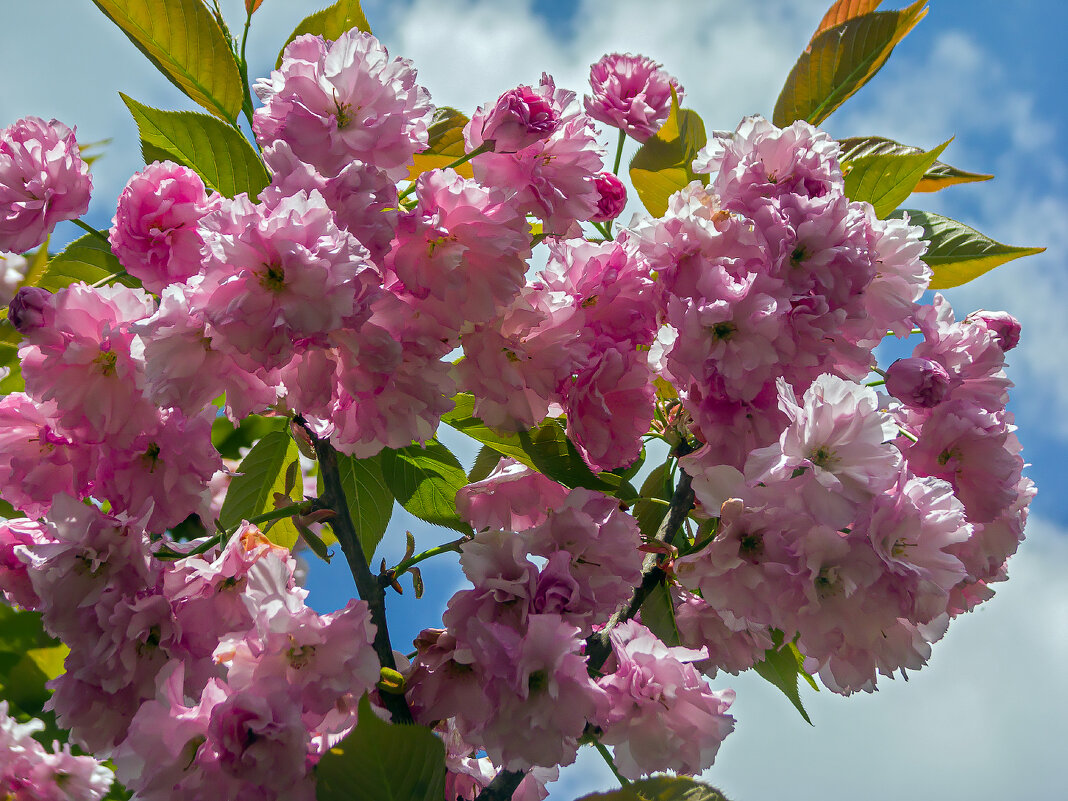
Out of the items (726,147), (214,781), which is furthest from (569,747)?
(726,147)

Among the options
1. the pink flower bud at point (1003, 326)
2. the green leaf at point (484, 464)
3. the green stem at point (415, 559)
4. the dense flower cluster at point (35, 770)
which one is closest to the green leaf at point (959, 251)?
the pink flower bud at point (1003, 326)

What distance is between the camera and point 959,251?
1218mm

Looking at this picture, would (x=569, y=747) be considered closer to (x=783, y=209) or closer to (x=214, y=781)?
(x=214, y=781)

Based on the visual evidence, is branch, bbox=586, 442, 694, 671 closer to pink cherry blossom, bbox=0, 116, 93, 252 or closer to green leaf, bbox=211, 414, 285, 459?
pink cherry blossom, bbox=0, 116, 93, 252

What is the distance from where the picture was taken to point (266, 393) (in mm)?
811

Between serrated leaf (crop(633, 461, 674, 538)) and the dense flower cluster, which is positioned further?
the dense flower cluster

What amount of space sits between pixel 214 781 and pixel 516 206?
580 mm

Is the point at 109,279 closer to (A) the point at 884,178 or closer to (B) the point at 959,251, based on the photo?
(A) the point at 884,178

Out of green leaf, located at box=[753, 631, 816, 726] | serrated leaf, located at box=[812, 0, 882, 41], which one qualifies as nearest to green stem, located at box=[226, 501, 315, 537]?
green leaf, located at box=[753, 631, 816, 726]

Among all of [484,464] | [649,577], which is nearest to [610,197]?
[484,464]

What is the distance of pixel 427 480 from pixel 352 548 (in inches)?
7.5

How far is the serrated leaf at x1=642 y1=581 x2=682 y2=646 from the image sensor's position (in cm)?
106

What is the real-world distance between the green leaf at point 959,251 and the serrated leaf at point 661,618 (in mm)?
613

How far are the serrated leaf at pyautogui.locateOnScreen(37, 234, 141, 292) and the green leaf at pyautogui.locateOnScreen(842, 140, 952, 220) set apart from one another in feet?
3.08
